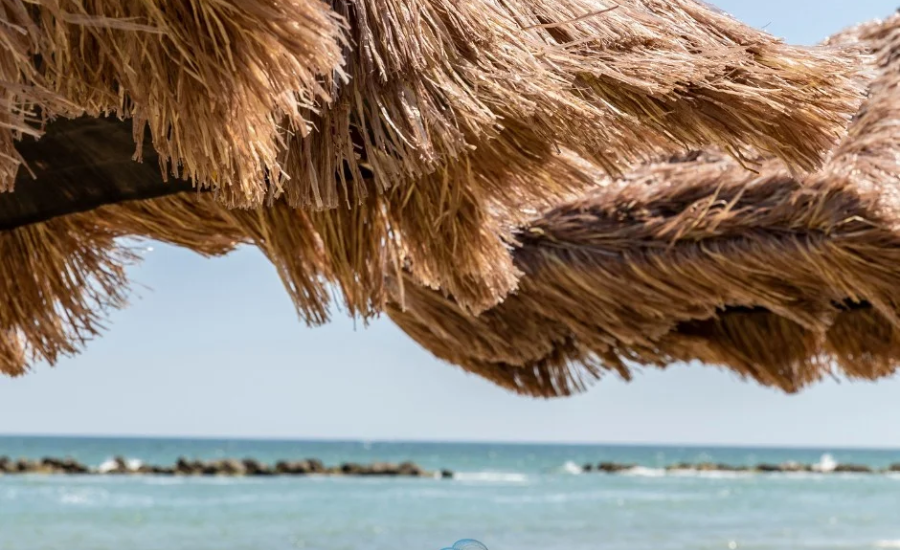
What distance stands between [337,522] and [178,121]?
11272 millimetres

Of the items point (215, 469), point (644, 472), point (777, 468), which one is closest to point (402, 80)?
point (215, 469)

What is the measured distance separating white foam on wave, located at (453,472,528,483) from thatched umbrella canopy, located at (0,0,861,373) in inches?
760

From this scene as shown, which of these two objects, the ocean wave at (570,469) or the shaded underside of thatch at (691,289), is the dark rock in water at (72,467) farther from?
the shaded underside of thatch at (691,289)

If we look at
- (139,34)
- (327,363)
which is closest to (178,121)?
(139,34)

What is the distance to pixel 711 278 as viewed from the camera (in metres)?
2.16

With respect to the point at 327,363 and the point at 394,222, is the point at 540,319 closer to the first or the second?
the point at 394,222

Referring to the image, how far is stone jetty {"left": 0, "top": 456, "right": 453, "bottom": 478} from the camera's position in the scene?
65.5 ft

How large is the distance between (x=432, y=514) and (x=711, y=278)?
1118cm

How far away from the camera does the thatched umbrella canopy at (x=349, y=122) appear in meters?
0.99

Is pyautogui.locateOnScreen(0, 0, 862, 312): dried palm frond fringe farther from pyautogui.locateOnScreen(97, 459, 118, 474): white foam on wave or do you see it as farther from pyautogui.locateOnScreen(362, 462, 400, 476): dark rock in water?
pyautogui.locateOnScreen(97, 459, 118, 474): white foam on wave

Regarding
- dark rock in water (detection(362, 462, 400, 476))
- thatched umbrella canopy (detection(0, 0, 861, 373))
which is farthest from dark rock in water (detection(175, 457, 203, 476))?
thatched umbrella canopy (detection(0, 0, 861, 373))

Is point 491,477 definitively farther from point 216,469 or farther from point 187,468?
point 187,468

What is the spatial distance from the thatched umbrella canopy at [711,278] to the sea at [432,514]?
6.36m

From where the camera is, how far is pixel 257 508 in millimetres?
13164
